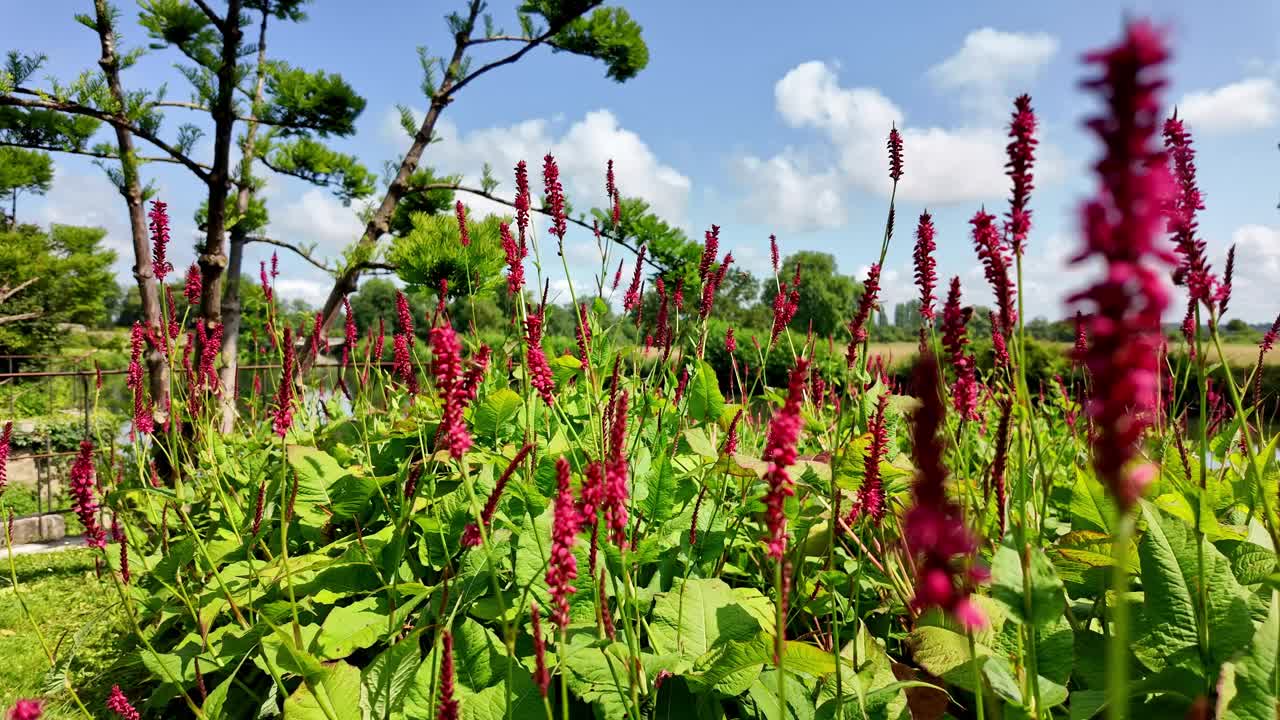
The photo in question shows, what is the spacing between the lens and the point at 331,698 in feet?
4.84

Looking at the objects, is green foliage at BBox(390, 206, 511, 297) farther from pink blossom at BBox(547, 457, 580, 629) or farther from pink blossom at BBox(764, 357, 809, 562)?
pink blossom at BBox(764, 357, 809, 562)

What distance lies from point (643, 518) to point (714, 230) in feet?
3.49

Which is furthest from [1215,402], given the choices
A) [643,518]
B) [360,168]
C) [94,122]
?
[94,122]

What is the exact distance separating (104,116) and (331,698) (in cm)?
752

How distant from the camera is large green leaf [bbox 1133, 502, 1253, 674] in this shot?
1278 millimetres

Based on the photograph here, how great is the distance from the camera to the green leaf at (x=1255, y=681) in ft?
3.27

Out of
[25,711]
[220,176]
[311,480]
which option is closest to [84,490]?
[311,480]

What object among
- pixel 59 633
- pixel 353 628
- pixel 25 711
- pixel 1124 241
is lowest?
pixel 59 633

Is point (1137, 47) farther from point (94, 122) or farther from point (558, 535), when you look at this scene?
point (94, 122)

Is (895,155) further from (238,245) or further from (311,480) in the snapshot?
(238,245)

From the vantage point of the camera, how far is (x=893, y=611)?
1820mm

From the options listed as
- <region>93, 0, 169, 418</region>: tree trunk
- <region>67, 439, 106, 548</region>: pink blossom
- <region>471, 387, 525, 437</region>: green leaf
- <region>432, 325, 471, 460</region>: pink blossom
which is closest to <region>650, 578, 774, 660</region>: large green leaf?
<region>432, 325, 471, 460</region>: pink blossom

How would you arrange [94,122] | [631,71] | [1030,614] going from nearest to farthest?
[1030,614] < [94,122] < [631,71]

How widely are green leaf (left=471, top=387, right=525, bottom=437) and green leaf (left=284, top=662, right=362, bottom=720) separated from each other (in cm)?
106
